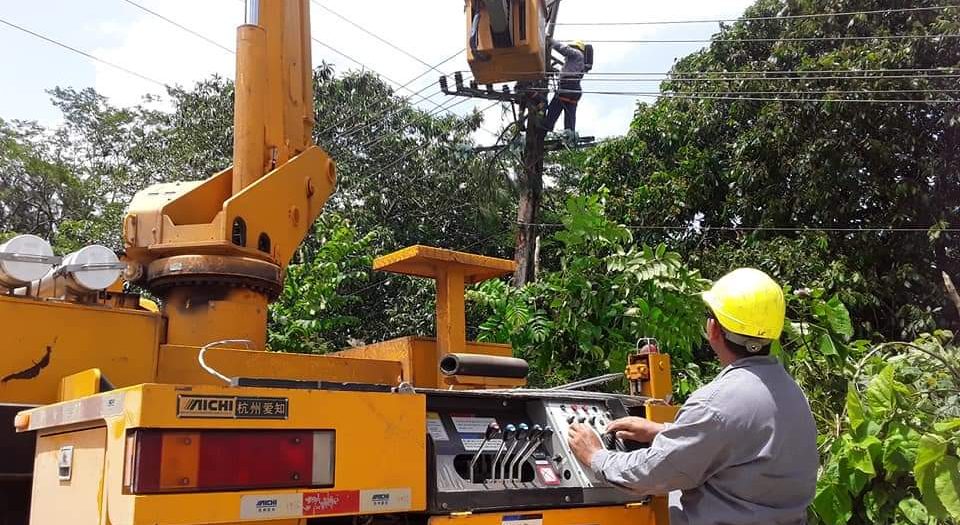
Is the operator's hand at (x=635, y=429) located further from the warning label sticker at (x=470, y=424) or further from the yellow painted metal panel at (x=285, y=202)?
the yellow painted metal panel at (x=285, y=202)

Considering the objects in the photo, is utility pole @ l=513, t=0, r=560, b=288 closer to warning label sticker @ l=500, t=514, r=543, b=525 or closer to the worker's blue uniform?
the worker's blue uniform

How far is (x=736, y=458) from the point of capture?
8.84ft

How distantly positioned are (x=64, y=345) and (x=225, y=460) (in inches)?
56.5

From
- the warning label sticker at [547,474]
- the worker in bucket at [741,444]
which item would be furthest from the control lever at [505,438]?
the worker in bucket at [741,444]

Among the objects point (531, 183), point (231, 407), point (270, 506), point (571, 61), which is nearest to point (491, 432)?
point (270, 506)

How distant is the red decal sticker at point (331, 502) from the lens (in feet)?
7.79

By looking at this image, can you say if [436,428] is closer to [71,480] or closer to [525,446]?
[525,446]

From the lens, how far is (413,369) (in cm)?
449

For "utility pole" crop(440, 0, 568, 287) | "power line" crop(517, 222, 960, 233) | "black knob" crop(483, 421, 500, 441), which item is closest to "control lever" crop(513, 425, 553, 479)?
"black knob" crop(483, 421, 500, 441)

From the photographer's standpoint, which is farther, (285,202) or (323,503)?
(285,202)

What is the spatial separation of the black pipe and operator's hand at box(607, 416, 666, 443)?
698mm

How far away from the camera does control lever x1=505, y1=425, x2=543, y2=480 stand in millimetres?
2994

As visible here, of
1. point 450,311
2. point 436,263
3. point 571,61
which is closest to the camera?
point 436,263

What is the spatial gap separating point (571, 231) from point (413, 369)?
4.17 m
